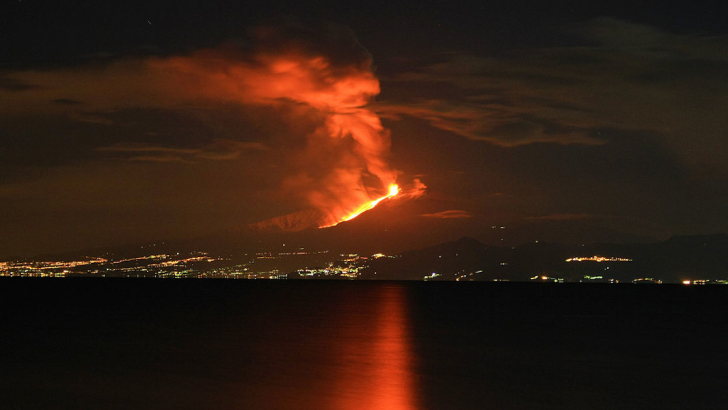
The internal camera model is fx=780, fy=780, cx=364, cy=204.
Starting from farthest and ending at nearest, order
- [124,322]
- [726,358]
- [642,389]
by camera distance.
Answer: [124,322] → [726,358] → [642,389]

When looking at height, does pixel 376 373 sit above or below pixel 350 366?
below

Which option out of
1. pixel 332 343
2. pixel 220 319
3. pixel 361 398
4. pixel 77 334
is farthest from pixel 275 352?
pixel 220 319

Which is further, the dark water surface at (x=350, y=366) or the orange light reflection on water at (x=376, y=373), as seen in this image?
the dark water surface at (x=350, y=366)

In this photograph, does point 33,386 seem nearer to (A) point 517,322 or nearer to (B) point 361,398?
(B) point 361,398

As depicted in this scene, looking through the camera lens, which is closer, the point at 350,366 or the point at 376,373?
the point at 376,373

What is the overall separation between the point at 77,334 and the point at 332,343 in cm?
1908

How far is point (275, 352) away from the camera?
144 feet

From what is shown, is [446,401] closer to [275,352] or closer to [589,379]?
[589,379]

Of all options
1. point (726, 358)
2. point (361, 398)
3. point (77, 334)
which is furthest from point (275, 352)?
point (726, 358)

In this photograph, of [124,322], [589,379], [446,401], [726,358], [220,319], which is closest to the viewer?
[446,401]

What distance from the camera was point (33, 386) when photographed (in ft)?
97.3

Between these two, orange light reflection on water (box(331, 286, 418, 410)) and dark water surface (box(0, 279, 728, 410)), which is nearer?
orange light reflection on water (box(331, 286, 418, 410))

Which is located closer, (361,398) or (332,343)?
(361,398)

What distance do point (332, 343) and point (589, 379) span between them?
63.9ft
